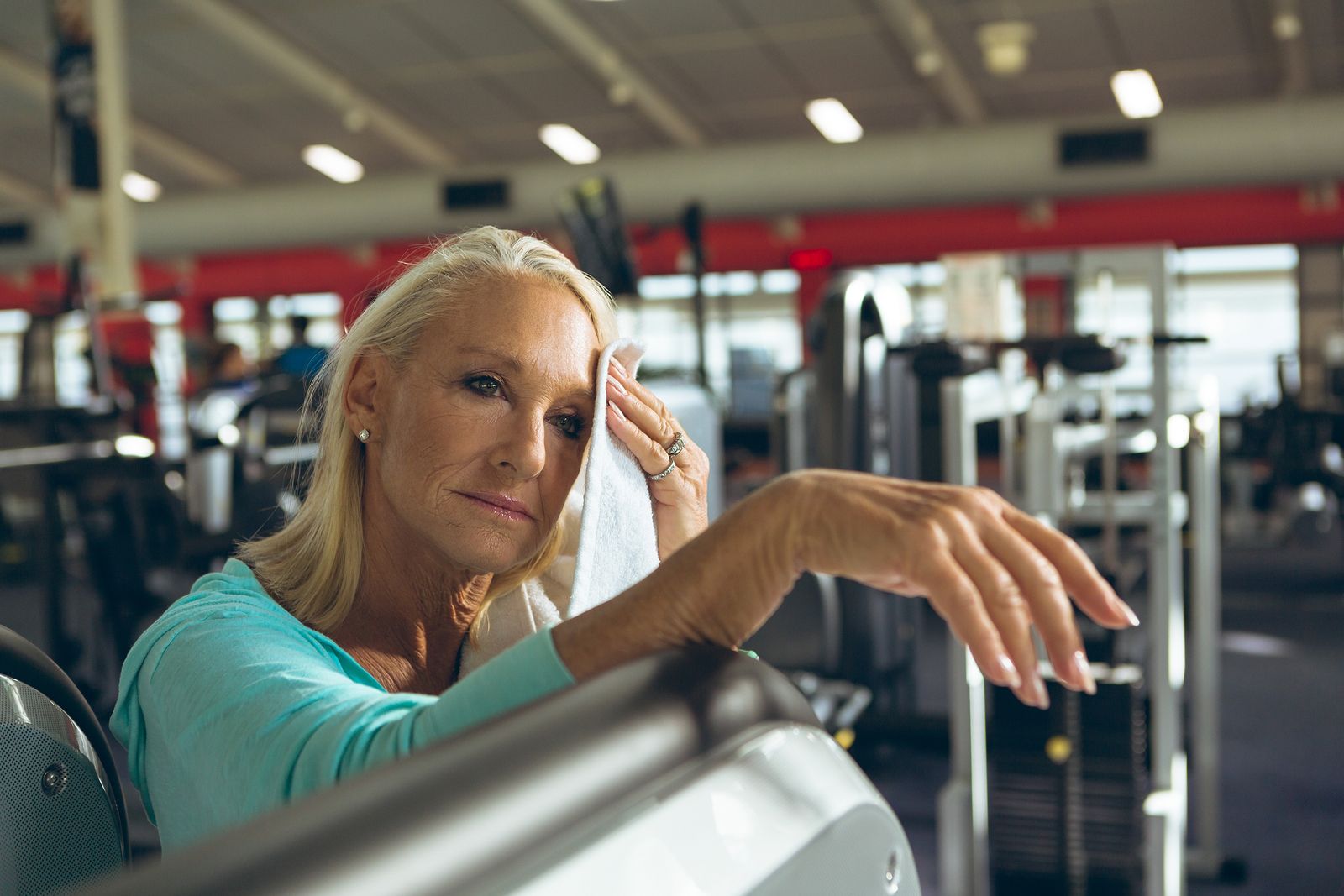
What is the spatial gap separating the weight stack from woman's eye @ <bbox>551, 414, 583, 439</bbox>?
185cm

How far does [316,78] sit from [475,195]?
5.52 feet

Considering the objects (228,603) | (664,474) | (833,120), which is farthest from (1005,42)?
(228,603)

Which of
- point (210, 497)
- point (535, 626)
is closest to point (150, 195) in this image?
point (210, 497)

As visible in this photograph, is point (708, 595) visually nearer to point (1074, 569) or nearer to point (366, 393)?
point (1074, 569)

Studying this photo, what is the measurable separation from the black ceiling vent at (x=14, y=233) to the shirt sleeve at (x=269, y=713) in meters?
14.2

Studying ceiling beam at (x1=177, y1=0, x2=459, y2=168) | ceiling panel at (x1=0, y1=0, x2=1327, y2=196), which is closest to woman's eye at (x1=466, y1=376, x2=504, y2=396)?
ceiling panel at (x1=0, y1=0, x2=1327, y2=196)

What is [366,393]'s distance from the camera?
103 centimetres

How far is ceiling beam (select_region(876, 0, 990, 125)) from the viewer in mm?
8625

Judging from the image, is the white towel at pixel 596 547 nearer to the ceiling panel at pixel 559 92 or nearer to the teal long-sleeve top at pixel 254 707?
the teal long-sleeve top at pixel 254 707

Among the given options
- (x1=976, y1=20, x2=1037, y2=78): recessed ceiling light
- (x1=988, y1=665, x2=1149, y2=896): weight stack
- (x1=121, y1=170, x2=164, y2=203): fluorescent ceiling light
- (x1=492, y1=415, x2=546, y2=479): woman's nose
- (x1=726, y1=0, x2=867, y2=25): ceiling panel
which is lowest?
(x1=988, y1=665, x2=1149, y2=896): weight stack

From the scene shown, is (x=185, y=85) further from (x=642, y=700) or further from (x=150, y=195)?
(x=642, y=700)

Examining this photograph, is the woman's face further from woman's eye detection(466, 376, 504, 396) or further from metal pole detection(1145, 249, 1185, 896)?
metal pole detection(1145, 249, 1185, 896)

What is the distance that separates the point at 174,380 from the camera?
13.3 metres

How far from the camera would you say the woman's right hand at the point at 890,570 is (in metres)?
0.54
